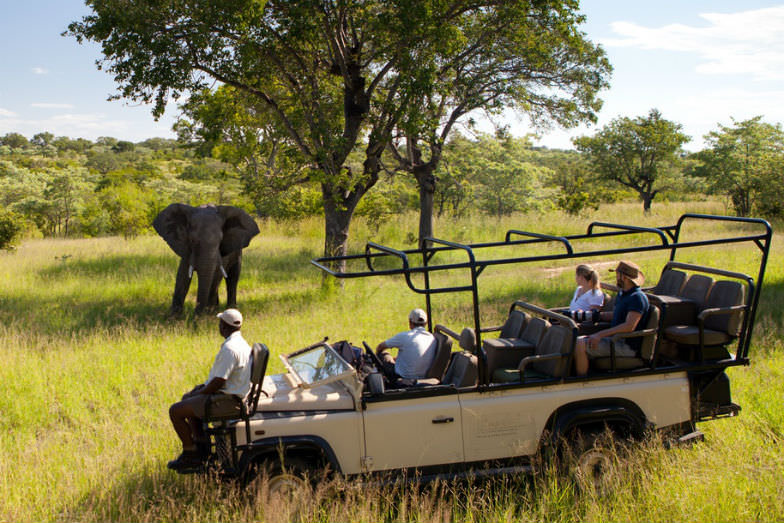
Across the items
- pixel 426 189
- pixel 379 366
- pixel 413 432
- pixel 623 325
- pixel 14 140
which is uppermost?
pixel 14 140

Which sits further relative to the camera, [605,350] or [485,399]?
[605,350]

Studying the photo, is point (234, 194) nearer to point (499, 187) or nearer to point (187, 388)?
point (499, 187)

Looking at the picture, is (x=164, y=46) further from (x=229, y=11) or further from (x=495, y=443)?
Result: (x=495, y=443)

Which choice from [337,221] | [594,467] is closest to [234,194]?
[337,221]

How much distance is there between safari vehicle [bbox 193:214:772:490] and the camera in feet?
17.9

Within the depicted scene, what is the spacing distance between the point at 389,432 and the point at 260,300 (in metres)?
10.0

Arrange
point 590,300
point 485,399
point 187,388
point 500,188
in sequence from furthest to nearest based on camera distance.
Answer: point 500,188 → point 187,388 → point 590,300 → point 485,399

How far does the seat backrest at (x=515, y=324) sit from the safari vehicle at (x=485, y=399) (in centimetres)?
4

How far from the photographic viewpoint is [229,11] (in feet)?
43.0

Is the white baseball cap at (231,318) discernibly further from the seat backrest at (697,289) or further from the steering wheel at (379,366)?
the seat backrest at (697,289)

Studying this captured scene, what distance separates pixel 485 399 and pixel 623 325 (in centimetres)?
156

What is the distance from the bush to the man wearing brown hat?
22109 mm

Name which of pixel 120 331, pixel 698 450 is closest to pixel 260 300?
pixel 120 331

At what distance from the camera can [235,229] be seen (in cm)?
1430
